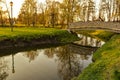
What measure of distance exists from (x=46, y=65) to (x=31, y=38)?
16.8m

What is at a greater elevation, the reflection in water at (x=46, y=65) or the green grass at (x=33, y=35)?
the green grass at (x=33, y=35)

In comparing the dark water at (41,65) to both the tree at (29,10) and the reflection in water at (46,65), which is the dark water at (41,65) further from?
the tree at (29,10)

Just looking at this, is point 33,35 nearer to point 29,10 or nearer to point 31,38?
point 31,38

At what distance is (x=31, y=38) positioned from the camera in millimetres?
46656

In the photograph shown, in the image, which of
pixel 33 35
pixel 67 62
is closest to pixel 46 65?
pixel 67 62

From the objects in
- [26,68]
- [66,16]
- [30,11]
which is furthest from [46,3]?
[26,68]

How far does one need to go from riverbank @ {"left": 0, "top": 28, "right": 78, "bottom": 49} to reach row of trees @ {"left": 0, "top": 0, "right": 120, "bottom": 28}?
22.6 meters

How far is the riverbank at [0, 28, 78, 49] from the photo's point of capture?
4224 cm

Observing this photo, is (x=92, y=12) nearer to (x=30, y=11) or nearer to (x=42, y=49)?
(x=30, y=11)

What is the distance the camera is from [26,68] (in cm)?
2908

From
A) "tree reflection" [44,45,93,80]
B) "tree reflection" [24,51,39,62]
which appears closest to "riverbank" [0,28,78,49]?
"tree reflection" [24,51,39,62]

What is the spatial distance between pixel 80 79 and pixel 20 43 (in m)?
26.0

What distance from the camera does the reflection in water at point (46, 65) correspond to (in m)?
25.3

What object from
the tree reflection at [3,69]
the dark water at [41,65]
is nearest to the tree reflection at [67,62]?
the dark water at [41,65]
